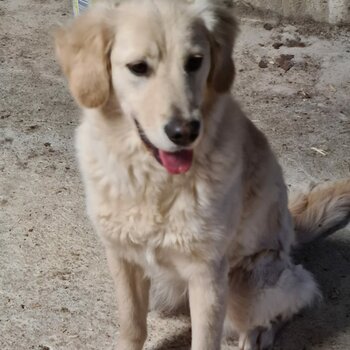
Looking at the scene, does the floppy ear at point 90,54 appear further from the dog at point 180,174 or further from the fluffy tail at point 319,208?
the fluffy tail at point 319,208

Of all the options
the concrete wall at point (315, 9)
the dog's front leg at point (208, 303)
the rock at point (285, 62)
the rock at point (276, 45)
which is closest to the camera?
the dog's front leg at point (208, 303)

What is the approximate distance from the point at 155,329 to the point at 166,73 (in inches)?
45.6

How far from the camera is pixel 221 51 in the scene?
209cm

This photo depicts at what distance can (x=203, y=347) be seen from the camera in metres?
2.30

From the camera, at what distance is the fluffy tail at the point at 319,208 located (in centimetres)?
293

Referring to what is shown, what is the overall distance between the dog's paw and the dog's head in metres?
0.84

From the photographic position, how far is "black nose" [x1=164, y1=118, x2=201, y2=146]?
1.90m

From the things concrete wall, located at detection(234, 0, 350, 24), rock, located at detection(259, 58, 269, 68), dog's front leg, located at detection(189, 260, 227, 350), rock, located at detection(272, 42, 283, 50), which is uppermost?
dog's front leg, located at detection(189, 260, 227, 350)

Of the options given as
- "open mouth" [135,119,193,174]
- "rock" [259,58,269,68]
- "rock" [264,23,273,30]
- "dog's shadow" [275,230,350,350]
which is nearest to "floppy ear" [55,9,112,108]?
"open mouth" [135,119,193,174]

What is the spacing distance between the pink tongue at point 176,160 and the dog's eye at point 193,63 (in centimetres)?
24

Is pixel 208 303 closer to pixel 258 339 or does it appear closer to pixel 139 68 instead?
pixel 258 339

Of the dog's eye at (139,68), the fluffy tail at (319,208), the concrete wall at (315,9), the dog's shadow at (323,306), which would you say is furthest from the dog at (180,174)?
the concrete wall at (315,9)

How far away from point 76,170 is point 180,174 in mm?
1421

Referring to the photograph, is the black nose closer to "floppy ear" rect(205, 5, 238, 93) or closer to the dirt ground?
"floppy ear" rect(205, 5, 238, 93)
